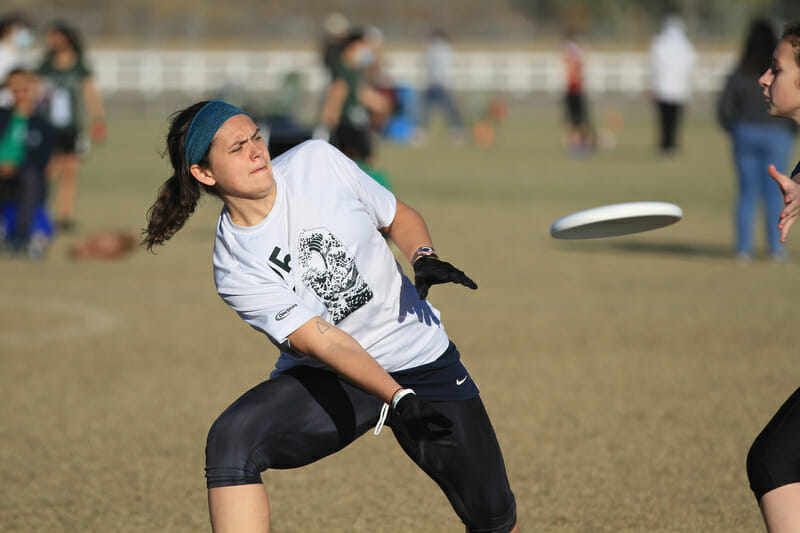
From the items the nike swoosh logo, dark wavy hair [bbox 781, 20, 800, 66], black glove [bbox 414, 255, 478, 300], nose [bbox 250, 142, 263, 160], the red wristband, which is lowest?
the nike swoosh logo

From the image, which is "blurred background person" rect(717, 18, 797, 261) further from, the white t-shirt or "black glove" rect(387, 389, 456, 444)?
"black glove" rect(387, 389, 456, 444)

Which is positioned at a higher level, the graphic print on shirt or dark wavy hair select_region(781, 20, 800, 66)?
dark wavy hair select_region(781, 20, 800, 66)

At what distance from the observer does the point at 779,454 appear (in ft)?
11.5

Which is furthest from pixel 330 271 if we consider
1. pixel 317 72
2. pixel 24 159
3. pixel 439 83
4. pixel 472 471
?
pixel 317 72

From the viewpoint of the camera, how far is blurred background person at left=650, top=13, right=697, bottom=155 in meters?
22.6

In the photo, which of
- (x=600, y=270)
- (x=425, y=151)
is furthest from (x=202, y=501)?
(x=425, y=151)

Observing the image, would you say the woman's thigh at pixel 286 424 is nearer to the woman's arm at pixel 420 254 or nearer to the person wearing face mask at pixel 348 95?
the woman's arm at pixel 420 254

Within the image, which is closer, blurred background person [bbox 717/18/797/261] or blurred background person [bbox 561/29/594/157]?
blurred background person [bbox 717/18/797/261]

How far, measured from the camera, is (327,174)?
147 inches

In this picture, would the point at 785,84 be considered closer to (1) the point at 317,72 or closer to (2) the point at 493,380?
(2) the point at 493,380

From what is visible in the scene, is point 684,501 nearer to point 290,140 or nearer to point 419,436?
point 419,436

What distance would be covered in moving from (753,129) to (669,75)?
12.1 metres

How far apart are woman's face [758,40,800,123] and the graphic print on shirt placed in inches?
60.7

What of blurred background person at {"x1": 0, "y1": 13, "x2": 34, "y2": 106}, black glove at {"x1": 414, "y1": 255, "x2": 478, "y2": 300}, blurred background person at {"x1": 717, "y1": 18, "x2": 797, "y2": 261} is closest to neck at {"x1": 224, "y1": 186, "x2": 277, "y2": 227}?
black glove at {"x1": 414, "y1": 255, "x2": 478, "y2": 300}
